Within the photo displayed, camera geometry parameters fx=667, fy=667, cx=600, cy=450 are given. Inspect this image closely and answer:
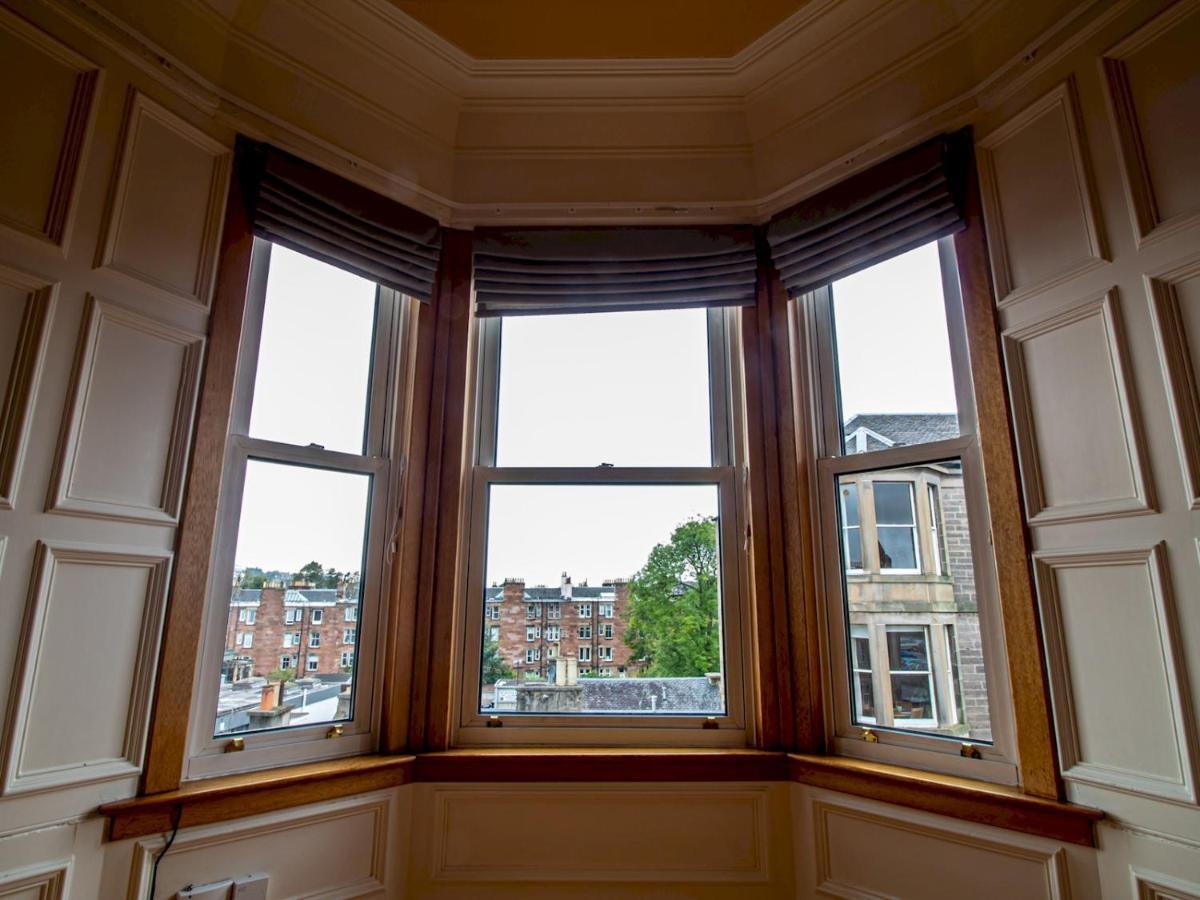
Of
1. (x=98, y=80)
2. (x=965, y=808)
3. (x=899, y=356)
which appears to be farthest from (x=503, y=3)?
(x=965, y=808)

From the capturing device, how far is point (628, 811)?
2006 mm

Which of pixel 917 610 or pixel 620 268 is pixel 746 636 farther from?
pixel 620 268

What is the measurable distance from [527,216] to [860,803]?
2.12m

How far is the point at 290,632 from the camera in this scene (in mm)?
1947

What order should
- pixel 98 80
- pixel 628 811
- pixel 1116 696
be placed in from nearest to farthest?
pixel 1116 696 < pixel 98 80 < pixel 628 811

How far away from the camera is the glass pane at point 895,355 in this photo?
198cm

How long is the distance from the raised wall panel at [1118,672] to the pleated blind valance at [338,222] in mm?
2006

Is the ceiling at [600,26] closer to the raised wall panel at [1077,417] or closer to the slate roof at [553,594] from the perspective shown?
the raised wall panel at [1077,417]

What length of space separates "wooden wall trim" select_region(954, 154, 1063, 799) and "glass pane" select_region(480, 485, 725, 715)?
0.84 m

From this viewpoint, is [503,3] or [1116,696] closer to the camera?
[1116,696]

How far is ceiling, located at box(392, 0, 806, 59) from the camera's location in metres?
2.02

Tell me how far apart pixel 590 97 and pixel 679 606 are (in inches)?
69.4

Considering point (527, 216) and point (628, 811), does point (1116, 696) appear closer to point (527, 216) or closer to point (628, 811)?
point (628, 811)

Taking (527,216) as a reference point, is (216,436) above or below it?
below
